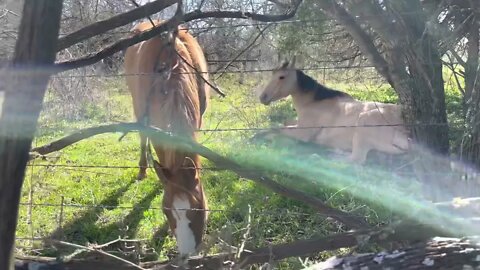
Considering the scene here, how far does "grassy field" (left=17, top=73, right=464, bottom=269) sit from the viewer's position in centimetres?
408

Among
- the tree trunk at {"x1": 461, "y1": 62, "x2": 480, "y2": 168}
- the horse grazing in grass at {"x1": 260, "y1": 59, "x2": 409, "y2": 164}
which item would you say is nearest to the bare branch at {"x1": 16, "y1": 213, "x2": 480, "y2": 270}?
the tree trunk at {"x1": 461, "y1": 62, "x2": 480, "y2": 168}

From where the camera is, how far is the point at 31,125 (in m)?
1.87

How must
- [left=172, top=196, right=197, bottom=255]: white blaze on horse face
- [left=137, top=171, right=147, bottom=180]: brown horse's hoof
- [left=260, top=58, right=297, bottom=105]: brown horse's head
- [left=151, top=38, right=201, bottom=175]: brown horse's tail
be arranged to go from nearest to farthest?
[left=172, top=196, right=197, bottom=255]: white blaze on horse face
[left=151, top=38, right=201, bottom=175]: brown horse's tail
[left=137, top=171, right=147, bottom=180]: brown horse's hoof
[left=260, top=58, right=297, bottom=105]: brown horse's head

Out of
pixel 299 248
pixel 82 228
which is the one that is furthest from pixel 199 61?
pixel 299 248

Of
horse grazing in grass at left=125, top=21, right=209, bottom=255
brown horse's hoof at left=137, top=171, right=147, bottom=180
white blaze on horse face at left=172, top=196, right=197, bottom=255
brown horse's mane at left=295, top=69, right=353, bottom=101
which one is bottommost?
white blaze on horse face at left=172, top=196, right=197, bottom=255

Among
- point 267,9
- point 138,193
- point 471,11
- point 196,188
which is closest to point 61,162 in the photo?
point 138,193

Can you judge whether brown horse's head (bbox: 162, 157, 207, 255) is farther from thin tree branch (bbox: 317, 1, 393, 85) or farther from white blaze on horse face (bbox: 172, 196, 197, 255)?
thin tree branch (bbox: 317, 1, 393, 85)

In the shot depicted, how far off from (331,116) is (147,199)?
9.48ft

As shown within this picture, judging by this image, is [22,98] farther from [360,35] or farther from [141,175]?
[141,175]

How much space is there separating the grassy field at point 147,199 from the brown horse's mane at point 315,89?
636mm

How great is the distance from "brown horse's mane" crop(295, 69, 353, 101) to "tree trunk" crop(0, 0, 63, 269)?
18.8 ft

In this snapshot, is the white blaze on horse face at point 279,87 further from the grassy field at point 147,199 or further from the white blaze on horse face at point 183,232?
the white blaze on horse face at point 183,232

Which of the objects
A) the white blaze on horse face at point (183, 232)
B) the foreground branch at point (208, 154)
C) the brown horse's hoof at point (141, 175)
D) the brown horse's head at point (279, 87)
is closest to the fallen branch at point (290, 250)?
the foreground branch at point (208, 154)

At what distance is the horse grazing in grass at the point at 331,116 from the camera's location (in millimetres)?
6535
